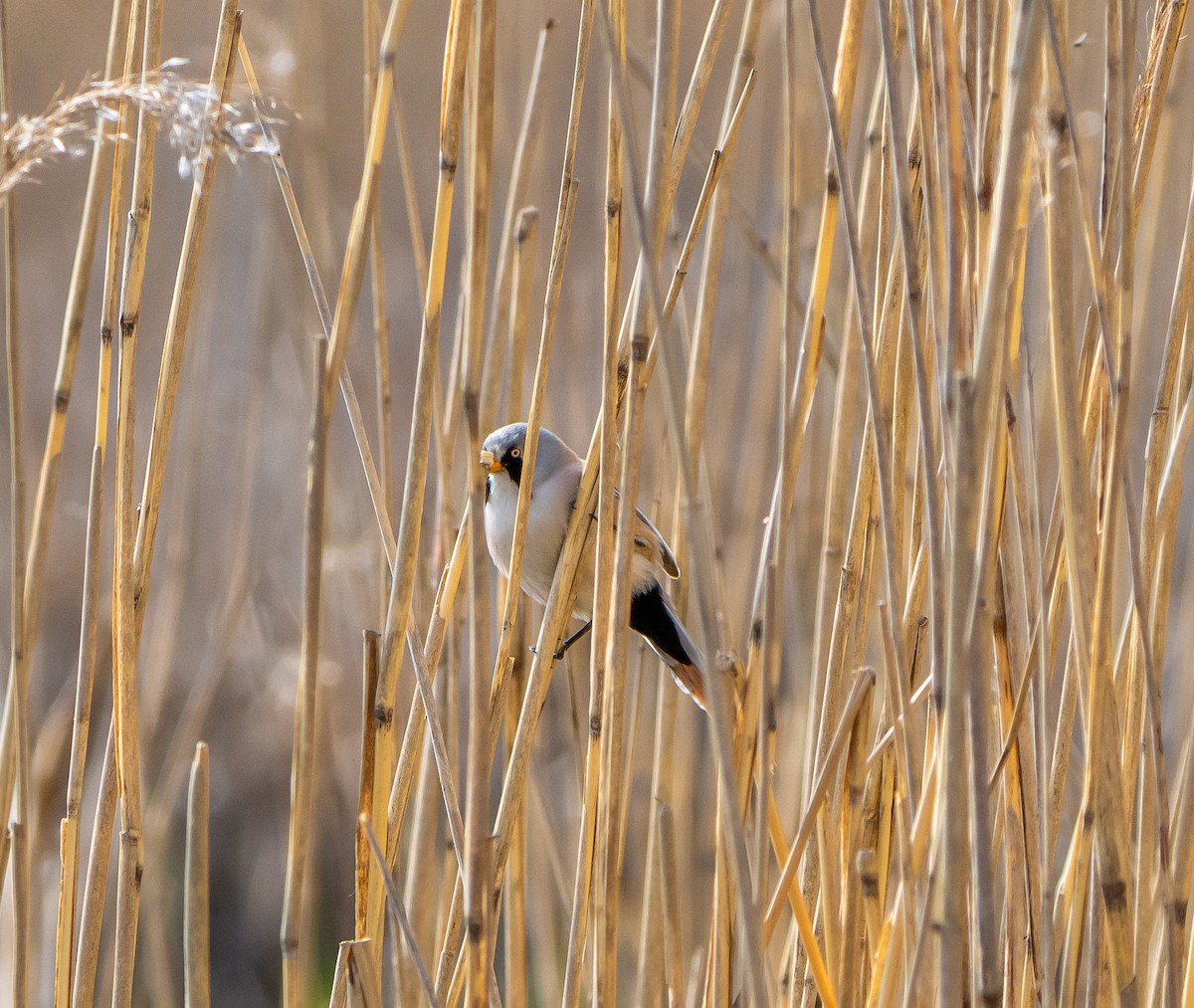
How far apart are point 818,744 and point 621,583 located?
239 millimetres

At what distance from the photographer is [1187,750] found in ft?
3.18

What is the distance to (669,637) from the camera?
1425mm

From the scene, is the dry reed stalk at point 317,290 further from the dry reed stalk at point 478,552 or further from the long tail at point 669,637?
the long tail at point 669,637

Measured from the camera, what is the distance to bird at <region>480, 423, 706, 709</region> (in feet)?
4.64

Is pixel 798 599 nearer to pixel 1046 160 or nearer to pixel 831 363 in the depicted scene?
pixel 831 363

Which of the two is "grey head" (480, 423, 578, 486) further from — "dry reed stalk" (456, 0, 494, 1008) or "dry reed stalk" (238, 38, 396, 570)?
"dry reed stalk" (456, 0, 494, 1008)

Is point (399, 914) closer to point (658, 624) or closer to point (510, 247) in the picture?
point (510, 247)

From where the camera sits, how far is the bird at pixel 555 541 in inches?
55.7

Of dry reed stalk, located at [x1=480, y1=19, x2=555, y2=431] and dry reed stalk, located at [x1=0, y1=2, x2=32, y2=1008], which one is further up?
dry reed stalk, located at [x1=480, y1=19, x2=555, y2=431]

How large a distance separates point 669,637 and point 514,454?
293 mm

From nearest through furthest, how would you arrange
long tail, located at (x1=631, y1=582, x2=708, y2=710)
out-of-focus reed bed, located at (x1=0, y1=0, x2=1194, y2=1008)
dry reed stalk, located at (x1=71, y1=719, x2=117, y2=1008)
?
out-of-focus reed bed, located at (x1=0, y1=0, x2=1194, y2=1008), dry reed stalk, located at (x1=71, y1=719, x2=117, y2=1008), long tail, located at (x1=631, y1=582, x2=708, y2=710)

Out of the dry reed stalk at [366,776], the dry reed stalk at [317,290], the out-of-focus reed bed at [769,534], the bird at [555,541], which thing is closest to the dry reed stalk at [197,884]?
the out-of-focus reed bed at [769,534]

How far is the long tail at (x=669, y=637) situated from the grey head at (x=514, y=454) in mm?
204

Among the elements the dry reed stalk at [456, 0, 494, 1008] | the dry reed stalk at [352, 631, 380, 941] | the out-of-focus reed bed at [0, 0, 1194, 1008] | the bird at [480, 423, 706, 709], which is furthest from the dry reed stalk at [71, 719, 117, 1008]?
the bird at [480, 423, 706, 709]
